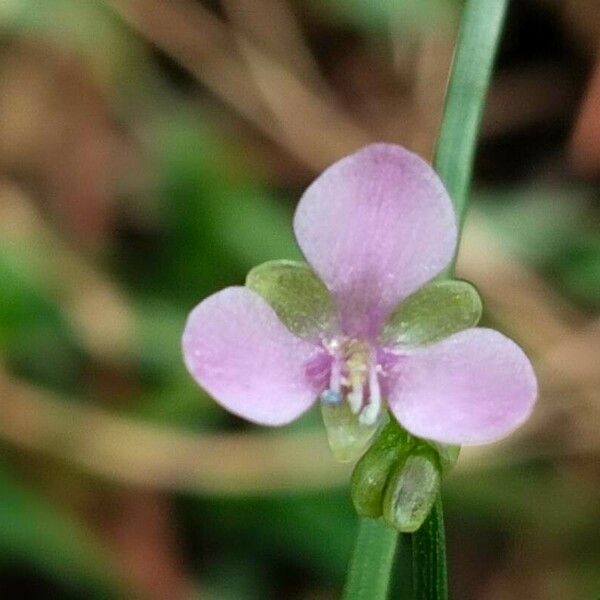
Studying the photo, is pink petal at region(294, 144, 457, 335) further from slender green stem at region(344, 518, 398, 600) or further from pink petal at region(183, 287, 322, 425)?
slender green stem at region(344, 518, 398, 600)

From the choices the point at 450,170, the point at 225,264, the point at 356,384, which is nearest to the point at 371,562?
the point at 356,384

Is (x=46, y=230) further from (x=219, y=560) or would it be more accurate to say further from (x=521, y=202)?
(x=521, y=202)

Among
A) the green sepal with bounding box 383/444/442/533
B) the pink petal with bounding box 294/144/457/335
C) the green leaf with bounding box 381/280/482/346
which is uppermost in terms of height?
the green leaf with bounding box 381/280/482/346

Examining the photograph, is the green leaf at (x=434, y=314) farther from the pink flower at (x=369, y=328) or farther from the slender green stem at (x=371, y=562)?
the slender green stem at (x=371, y=562)

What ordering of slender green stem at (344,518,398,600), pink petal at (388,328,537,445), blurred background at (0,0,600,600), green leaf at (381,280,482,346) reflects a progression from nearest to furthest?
pink petal at (388,328,537,445)
green leaf at (381,280,482,346)
slender green stem at (344,518,398,600)
blurred background at (0,0,600,600)

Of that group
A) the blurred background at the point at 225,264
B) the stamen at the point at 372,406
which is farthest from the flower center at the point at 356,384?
the blurred background at the point at 225,264

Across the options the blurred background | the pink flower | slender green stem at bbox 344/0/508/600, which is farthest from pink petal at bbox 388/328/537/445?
the blurred background

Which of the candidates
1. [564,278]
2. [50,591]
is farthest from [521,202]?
[50,591]
